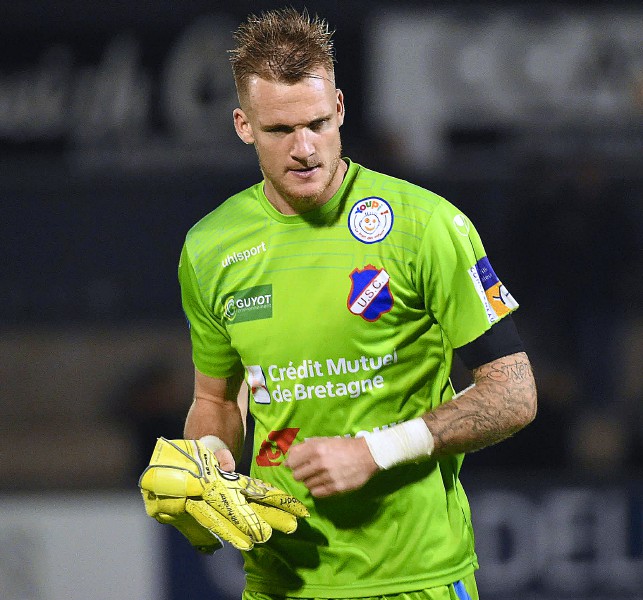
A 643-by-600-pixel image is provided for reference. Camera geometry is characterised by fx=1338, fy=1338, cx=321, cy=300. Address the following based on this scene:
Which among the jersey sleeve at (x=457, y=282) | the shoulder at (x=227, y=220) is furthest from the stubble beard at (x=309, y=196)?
the jersey sleeve at (x=457, y=282)

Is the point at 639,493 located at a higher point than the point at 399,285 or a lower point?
lower

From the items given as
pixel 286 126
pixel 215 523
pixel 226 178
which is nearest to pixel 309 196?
pixel 286 126

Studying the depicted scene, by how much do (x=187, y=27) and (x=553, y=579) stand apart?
11.1 ft

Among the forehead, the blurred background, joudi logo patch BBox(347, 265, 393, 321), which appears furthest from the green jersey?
the blurred background

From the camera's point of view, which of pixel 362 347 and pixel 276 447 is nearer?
pixel 362 347

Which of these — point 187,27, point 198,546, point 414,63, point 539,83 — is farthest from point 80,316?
point 198,546

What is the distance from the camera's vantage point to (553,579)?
5488 mm

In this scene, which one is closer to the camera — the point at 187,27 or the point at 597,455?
the point at 597,455

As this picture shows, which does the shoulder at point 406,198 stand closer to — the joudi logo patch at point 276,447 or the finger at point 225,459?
the joudi logo patch at point 276,447

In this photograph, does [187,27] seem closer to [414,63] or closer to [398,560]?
[414,63]

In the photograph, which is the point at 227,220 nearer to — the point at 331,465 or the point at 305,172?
the point at 305,172

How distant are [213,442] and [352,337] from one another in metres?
0.48

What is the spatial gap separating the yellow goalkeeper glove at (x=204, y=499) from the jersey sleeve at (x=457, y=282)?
53 cm

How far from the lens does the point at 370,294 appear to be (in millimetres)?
2799
